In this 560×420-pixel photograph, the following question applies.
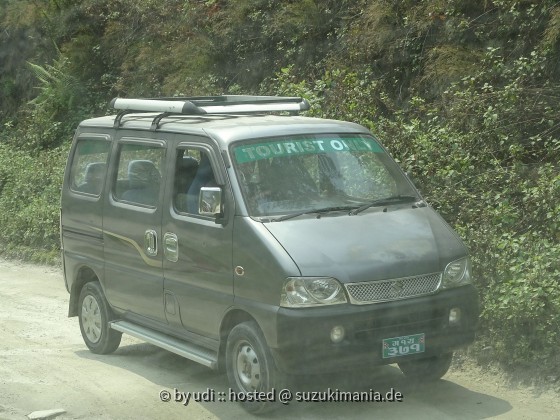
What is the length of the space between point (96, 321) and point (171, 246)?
178cm

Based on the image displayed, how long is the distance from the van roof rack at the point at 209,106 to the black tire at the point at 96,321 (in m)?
1.51

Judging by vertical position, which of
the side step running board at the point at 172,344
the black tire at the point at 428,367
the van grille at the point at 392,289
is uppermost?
the van grille at the point at 392,289

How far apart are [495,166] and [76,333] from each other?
441 centimetres

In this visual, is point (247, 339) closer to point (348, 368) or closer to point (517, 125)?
point (348, 368)

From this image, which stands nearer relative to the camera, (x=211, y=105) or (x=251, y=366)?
(x=251, y=366)

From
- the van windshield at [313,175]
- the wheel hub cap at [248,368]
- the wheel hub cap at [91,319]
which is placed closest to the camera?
the wheel hub cap at [248,368]

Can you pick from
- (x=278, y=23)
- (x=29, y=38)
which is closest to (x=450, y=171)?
(x=278, y=23)

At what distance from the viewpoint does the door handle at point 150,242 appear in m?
7.51

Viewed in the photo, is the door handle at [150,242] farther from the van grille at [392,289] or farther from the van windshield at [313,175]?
the van grille at [392,289]

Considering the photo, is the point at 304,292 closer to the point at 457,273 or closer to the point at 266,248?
the point at 266,248

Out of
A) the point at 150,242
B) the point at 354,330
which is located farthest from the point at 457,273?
the point at 150,242

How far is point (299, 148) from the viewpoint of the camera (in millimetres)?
7250

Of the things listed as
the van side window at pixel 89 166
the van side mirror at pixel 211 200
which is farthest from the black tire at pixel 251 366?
the van side window at pixel 89 166

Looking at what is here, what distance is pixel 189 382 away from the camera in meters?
7.61
